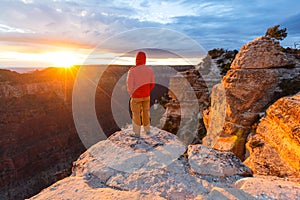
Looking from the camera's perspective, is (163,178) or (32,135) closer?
(163,178)

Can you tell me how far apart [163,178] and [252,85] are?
4.96 meters

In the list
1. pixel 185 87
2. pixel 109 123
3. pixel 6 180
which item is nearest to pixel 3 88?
pixel 6 180

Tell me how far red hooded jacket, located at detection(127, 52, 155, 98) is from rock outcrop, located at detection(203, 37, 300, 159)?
3968mm

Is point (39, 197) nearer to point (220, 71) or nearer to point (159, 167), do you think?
point (159, 167)

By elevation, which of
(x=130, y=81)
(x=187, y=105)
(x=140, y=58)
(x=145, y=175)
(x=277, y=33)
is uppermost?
(x=277, y=33)

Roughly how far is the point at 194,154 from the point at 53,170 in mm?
28354

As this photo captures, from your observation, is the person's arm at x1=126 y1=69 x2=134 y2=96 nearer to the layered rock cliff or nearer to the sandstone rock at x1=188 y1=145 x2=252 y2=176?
the sandstone rock at x1=188 y1=145 x2=252 y2=176

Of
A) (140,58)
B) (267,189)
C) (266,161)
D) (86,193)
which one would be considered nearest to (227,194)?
(267,189)

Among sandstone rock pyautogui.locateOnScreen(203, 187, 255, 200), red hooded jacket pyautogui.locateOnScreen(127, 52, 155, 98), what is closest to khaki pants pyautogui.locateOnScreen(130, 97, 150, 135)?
red hooded jacket pyautogui.locateOnScreen(127, 52, 155, 98)

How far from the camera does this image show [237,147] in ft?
18.8

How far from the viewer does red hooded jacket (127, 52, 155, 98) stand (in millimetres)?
3248

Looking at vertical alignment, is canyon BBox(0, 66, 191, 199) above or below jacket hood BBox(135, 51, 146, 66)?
below

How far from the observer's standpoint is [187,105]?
1449 centimetres

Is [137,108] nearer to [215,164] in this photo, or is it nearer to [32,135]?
[215,164]
